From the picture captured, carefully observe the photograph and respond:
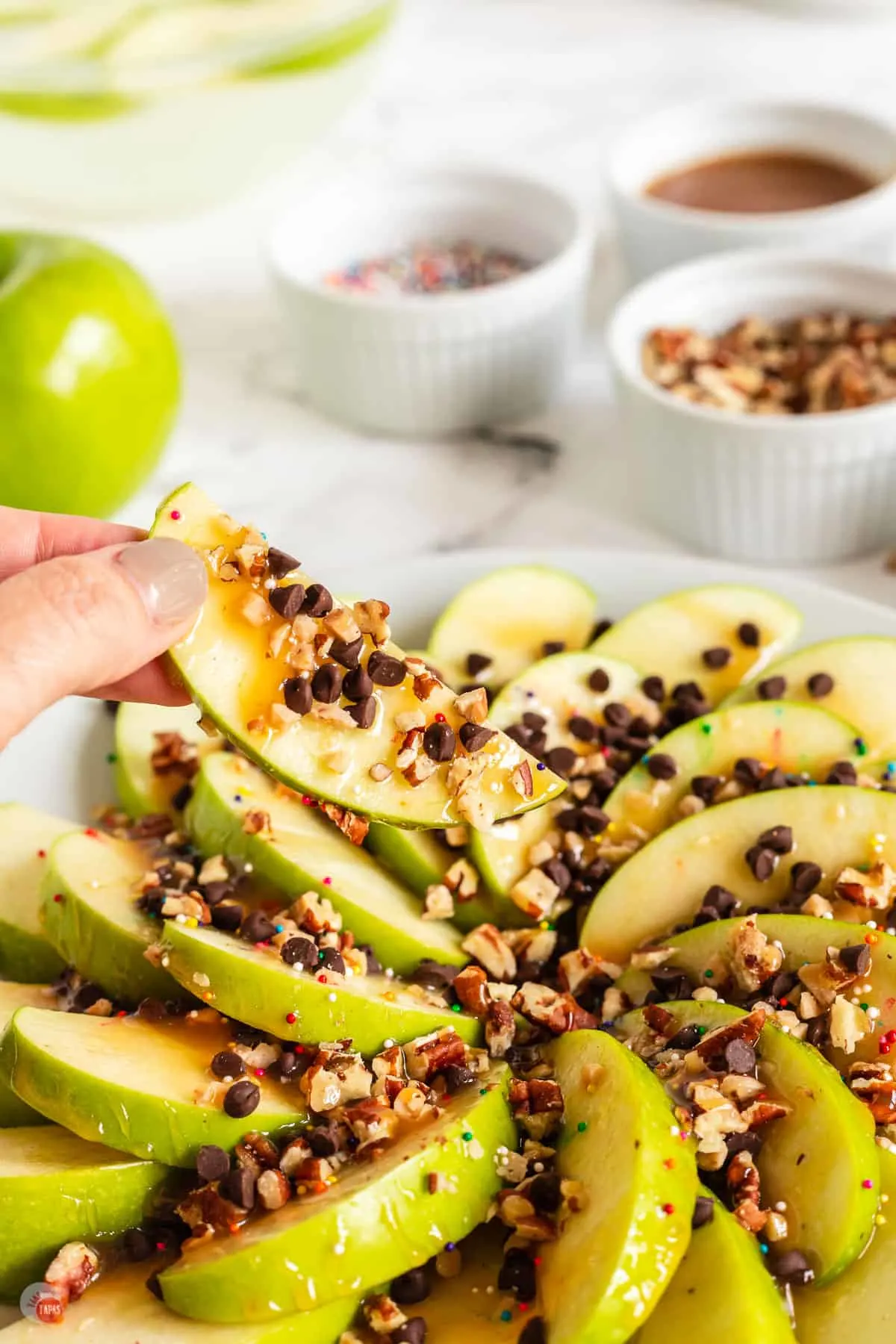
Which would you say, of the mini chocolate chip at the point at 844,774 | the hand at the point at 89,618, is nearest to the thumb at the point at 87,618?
A: the hand at the point at 89,618

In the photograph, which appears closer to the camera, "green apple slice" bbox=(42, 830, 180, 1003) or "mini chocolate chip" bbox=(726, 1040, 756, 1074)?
"mini chocolate chip" bbox=(726, 1040, 756, 1074)

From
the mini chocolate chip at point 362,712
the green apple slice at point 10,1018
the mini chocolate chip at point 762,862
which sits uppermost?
the mini chocolate chip at point 362,712

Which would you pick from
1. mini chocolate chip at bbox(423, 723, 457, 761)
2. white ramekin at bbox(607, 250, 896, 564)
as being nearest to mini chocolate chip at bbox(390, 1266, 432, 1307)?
mini chocolate chip at bbox(423, 723, 457, 761)

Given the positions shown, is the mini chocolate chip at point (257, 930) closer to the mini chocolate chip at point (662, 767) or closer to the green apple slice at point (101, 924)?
the green apple slice at point (101, 924)

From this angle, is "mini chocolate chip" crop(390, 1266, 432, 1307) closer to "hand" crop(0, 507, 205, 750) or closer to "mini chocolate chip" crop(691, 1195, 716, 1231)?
"mini chocolate chip" crop(691, 1195, 716, 1231)

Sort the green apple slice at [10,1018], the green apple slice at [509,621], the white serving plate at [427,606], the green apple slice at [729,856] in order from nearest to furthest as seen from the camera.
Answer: the green apple slice at [10,1018] → the green apple slice at [729,856] → the white serving plate at [427,606] → the green apple slice at [509,621]

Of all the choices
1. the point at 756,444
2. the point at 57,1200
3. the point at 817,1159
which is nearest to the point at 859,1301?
the point at 817,1159
